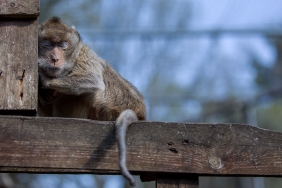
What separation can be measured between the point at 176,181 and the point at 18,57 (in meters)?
1.45

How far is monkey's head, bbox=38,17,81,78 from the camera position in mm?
5480

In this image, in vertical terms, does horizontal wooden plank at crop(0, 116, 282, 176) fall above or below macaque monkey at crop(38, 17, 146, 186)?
below

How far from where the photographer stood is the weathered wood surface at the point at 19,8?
173 inches

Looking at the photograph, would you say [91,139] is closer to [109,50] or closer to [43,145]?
[43,145]

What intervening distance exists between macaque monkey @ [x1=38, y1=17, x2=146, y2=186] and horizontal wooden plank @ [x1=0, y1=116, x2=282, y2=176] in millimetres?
1286

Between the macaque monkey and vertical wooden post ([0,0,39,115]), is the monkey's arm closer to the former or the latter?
the macaque monkey

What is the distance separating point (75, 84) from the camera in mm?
5617

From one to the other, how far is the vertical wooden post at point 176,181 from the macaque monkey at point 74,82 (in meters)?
1.37

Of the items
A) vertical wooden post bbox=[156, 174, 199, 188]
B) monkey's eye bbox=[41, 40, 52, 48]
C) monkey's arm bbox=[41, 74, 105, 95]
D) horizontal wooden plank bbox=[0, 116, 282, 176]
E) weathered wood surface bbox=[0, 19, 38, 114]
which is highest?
monkey's eye bbox=[41, 40, 52, 48]

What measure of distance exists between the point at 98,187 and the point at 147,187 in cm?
125

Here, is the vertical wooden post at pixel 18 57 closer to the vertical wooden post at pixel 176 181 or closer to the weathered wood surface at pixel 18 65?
the weathered wood surface at pixel 18 65

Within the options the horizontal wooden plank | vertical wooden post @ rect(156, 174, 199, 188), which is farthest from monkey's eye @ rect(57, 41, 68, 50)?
vertical wooden post @ rect(156, 174, 199, 188)

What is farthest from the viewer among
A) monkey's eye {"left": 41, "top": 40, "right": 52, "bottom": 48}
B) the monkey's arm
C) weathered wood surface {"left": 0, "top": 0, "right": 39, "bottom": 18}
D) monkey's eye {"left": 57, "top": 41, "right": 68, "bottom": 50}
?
monkey's eye {"left": 57, "top": 41, "right": 68, "bottom": 50}

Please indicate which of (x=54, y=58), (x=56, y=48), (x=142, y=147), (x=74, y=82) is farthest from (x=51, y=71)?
(x=142, y=147)
